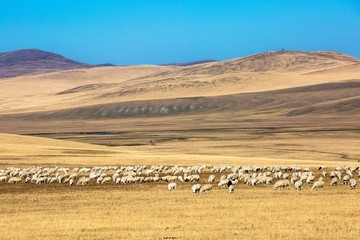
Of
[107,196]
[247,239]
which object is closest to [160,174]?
[107,196]

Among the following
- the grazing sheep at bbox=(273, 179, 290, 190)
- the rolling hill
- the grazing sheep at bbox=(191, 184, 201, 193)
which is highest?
the grazing sheep at bbox=(191, 184, 201, 193)

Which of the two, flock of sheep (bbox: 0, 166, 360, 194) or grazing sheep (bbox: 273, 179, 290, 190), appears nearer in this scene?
grazing sheep (bbox: 273, 179, 290, 190)

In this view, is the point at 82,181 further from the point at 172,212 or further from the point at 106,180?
the point at 172,212

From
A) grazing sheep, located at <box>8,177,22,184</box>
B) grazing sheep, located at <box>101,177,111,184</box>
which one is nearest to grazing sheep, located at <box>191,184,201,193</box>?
grazing sheep, located at <box>101,177,111,184</box>

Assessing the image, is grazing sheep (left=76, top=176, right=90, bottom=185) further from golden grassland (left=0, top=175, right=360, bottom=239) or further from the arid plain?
golden grassland (left=0, top=175, right=360, bottom=239)

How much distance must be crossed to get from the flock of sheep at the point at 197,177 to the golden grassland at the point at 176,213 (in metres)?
0.82

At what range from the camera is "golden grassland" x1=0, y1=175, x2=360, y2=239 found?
54.1 feet

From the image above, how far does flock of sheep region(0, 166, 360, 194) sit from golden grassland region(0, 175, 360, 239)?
816 millimetres

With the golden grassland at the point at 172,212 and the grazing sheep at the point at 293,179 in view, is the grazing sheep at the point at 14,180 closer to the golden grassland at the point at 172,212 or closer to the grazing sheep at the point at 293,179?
the golden grassland at the point at 172,212

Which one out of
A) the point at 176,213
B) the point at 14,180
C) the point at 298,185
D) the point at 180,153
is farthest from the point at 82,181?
the point at 180,153

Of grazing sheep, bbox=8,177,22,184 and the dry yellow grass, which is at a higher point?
grazing sheep, bbox=8,177,22,184

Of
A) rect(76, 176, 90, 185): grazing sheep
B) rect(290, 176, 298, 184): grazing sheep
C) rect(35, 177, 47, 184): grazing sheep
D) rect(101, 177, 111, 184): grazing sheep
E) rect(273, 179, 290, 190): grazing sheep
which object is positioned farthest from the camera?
rect(35, 177, 47, 184): grazing sheep

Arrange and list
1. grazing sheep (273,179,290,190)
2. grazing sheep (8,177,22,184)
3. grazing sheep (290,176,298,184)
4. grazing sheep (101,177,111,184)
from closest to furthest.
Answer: grazing sheep (273,179,290,190) → grazing sheep (290,176,298,184) → grazing sheep (101,177,111,184) → grazing sheep (8,177,22,184)

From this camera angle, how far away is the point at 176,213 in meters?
19.8
